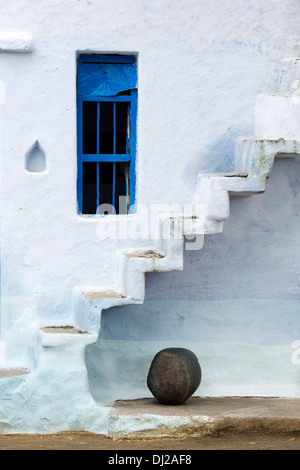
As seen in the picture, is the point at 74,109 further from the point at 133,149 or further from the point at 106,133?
the point at 133,149

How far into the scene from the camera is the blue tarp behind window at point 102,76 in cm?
844

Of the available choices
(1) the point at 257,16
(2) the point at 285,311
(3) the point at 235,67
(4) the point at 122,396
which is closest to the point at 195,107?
(3) the point at 235,67

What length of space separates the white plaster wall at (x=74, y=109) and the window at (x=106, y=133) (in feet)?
0.49

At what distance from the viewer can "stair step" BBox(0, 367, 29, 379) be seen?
7.97 meters

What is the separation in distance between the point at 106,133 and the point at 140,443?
9.77ft

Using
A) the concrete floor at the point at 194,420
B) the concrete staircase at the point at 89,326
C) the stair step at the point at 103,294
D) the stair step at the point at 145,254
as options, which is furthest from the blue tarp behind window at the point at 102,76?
the concrete floor at the point at 194,420

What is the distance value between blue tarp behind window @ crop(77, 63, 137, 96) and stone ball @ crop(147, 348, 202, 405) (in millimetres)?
2582

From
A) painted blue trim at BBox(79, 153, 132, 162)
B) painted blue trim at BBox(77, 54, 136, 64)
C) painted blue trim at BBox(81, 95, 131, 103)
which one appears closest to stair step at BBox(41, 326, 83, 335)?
painted blue trim at BBox(79, 153, 132, 162)

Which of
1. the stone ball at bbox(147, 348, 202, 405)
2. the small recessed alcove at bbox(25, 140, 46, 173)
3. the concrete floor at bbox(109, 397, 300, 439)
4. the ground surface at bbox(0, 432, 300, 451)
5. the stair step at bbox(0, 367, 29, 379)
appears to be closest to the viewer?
the ground surface at bbox(0, 432, 300, 451)

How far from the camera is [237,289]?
8727 millimetres

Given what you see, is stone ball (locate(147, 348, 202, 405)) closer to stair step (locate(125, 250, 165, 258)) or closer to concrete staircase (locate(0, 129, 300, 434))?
concrete staircase (locate(0, 129, 300, 434))

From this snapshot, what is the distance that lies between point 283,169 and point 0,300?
3.05m

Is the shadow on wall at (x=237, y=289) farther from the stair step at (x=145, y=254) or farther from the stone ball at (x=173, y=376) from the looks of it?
the stone ball at (x=173, y=376)

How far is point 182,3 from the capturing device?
27.6 ft
